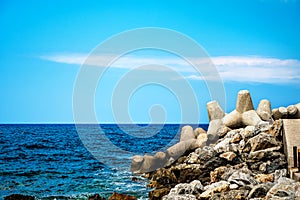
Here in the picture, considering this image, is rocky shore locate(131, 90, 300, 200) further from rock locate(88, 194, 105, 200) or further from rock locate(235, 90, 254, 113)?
rock locate(88, 194, 105, 200)

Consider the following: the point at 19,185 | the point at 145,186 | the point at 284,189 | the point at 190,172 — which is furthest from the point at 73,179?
the point at 284,189

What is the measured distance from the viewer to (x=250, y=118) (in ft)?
64.4

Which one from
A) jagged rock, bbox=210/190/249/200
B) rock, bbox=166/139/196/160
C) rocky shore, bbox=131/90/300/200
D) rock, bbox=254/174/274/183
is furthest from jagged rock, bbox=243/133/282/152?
jagged rock, bbox=210/190/249/200

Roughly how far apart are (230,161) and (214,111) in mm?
6272

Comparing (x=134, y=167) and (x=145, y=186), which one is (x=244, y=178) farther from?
(x=134, y=167)

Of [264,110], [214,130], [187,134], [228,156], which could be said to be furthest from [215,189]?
[187,134]

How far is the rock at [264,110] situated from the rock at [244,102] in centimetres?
44

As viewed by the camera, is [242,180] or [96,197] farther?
[96,197]

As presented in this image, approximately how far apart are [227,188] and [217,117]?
32.1 ft

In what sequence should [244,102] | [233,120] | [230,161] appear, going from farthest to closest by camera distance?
1. [244,102]
2. [233,120]
3. [230,161]

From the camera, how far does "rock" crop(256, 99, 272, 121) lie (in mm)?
19984

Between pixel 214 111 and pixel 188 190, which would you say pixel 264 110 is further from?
pixel 188 190

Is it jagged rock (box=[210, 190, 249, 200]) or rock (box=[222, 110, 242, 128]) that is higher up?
rock (box=[222, 110, 242, 128])

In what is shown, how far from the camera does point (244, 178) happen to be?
497 inches
